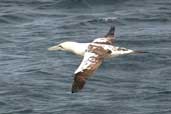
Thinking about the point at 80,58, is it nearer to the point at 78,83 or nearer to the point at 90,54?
the point at 90,54

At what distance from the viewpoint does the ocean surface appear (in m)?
27.8

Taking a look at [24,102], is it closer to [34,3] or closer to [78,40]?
[78,40]

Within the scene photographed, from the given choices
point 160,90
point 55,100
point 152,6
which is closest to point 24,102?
point 55,100

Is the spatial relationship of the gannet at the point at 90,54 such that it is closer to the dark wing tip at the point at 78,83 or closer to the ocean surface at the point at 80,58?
the dark wing tip at the point at 78,83

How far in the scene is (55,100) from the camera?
91.7ft

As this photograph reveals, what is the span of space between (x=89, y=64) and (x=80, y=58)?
9.90m

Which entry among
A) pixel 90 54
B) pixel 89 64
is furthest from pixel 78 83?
pixel 90 54

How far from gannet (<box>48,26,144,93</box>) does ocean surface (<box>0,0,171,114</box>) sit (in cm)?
264

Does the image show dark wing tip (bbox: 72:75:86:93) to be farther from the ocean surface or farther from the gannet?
the ocean surface

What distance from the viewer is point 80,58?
1288 inches

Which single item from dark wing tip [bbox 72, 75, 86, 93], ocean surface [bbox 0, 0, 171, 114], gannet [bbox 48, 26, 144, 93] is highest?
gannet [bbox 48, 26, 144, 93]

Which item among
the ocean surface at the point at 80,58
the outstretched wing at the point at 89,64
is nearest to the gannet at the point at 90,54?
the outstretched wing at the point at 89,64

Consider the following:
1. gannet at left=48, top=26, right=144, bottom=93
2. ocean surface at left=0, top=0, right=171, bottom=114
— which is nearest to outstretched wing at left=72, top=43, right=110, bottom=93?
gannet at left=48, top=26, right=144, bottom=93

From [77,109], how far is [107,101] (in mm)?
→ 1285
